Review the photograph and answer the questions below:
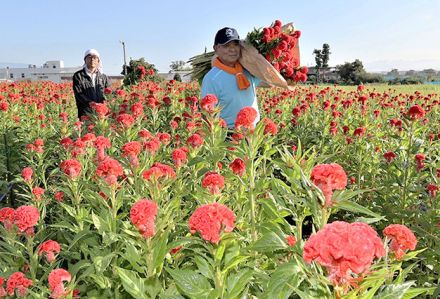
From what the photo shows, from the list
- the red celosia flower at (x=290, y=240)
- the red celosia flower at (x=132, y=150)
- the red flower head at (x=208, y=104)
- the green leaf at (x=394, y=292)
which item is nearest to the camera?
the green leaf at (x=394, y=292)

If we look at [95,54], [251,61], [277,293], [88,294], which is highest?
[95,54]

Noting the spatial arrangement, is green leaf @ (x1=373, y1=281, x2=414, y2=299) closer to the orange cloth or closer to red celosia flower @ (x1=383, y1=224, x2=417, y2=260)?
red celosia flower @ (x1=383, y1=224, x2=417, y2=260)

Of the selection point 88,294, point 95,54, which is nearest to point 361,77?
point 95,54

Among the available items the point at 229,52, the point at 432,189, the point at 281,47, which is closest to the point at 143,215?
the point at 432,189

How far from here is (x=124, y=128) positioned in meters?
3.87

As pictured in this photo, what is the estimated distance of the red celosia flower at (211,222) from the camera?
1447 millimetres

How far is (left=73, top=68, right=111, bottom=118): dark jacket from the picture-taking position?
6.27m

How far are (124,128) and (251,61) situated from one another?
4.52ft

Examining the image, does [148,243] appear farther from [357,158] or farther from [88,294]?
[357,158]

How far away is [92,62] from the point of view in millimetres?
6246

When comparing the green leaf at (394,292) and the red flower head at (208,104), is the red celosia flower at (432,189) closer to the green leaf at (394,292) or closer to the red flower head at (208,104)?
the red flower head at (208,104)

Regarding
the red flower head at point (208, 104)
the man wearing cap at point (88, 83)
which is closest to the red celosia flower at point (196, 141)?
the red flower head at point (208, 104)

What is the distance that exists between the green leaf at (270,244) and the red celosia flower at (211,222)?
17 centimetres

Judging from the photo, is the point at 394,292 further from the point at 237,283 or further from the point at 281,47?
the point at 281,47
